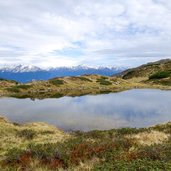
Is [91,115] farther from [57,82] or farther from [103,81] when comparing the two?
[103,81]

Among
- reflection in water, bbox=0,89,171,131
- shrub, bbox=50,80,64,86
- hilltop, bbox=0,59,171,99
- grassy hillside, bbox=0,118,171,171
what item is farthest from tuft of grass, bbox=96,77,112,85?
grassy hillside, bbox=0,118,171,171

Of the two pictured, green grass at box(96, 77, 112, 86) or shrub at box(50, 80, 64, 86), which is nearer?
shrub at box(50, 80, 64, 86)

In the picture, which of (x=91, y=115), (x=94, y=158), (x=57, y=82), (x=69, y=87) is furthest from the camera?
(x=57, y=82)

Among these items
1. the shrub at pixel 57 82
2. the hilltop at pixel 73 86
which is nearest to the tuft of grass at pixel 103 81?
the hilltop at pixel 73 86

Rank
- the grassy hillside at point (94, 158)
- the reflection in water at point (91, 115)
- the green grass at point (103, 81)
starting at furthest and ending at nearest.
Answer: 1. the green grass at point (103, 81)
2. the reflection in water at point (91, 115)
3. the grassy hillside at point (94, 158)

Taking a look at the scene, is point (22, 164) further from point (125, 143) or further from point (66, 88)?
point (66, 88)

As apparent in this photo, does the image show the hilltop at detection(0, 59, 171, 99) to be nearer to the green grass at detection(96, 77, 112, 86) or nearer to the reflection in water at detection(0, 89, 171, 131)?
the green grass at detection(96, 77, 112, 86)

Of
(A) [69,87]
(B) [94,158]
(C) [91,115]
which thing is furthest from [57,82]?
(B) [94,158]

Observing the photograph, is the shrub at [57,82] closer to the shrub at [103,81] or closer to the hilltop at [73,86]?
the hilltop at [73,86]

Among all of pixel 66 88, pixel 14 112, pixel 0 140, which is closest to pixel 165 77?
pixel 66 88

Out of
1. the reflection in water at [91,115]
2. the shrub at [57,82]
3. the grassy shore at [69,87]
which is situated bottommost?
the reflection in water at [91,115]

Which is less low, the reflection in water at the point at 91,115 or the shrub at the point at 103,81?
the shrub at the point at 103,81

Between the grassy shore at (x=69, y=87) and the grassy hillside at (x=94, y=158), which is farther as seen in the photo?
the grassy shore at (x=69, y=87)

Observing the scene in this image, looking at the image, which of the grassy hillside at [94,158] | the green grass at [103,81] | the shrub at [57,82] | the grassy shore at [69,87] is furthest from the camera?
the green grass at [103,81]
